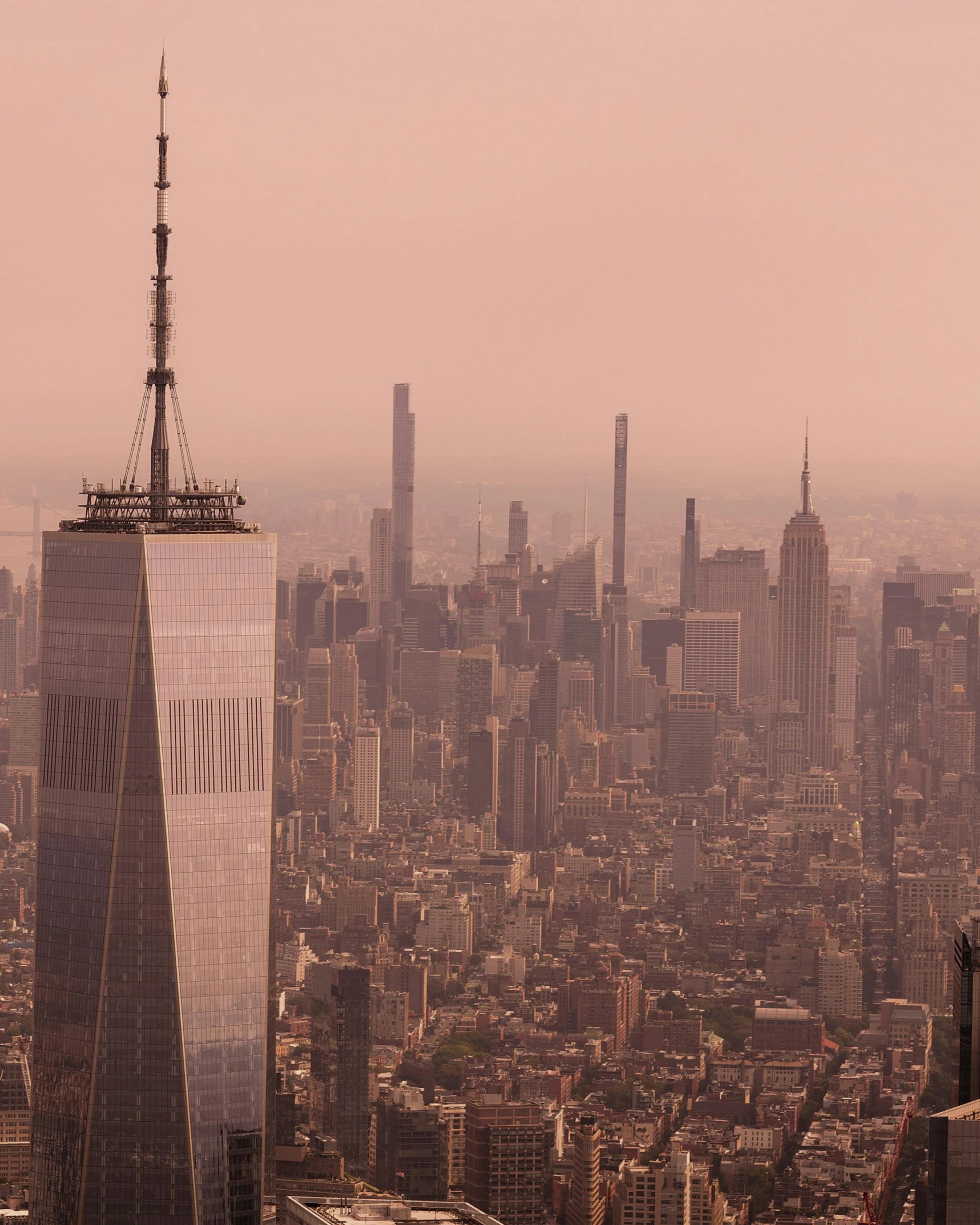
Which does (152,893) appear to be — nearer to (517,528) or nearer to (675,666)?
(517,528)

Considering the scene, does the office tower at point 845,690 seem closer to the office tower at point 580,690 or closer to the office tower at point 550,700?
the office tower at point 580,690

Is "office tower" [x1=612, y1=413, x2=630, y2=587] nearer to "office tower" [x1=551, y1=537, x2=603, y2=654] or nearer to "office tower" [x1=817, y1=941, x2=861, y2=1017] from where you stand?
"office tower" [x1=551, y1=537, x2=603, y2=654]

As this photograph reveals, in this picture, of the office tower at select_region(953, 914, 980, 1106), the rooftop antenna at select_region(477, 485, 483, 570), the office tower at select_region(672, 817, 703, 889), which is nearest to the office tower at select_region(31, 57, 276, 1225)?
the office tower at select_region(953, 914, 980, 1106)

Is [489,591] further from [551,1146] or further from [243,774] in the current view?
[243,774]

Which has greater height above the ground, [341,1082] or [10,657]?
[10,657]

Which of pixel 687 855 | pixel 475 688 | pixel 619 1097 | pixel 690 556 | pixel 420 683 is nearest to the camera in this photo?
pixel 619 1097

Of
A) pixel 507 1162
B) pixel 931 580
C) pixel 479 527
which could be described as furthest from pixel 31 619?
pixel 931 580

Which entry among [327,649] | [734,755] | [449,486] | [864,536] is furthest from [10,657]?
[734,755]
